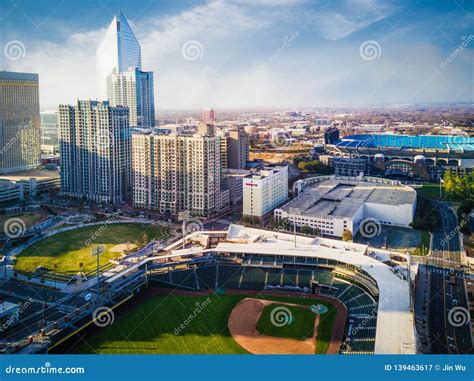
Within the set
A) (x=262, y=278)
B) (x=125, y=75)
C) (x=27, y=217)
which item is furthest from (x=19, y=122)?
(x=262, y=278)

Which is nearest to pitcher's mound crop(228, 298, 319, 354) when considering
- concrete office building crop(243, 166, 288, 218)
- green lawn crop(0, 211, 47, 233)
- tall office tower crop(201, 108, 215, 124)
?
concrete office building crop(243, 166, 288, 218)

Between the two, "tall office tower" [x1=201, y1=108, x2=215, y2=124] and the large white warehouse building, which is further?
"tall office tower" [x1=201, y1=108, x2=215, y2=124]

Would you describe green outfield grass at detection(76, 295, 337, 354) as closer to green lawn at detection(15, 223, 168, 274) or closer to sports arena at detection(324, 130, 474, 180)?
green lawn at detection(15, 223, 168, 274)

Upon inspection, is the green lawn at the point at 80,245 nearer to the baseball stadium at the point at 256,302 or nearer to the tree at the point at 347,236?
the baseball stadium at the point at 256,302

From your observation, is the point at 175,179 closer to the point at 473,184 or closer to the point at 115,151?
the point at 115,151

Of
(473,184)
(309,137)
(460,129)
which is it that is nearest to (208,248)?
(473,184)

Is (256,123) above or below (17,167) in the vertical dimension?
above

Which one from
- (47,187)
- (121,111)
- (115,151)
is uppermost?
(121,111)
